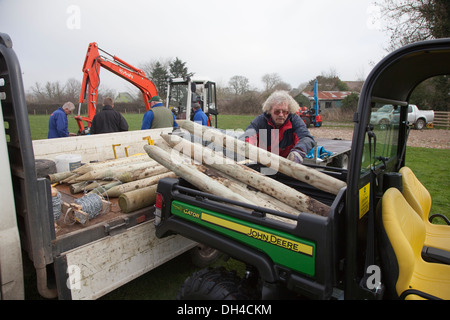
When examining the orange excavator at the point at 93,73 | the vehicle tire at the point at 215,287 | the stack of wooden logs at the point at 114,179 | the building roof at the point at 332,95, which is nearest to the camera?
the vehicle tire at the point at 215,287

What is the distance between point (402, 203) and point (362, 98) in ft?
3.06

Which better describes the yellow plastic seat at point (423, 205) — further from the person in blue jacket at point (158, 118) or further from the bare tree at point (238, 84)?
the bare tree at point (238, 84)

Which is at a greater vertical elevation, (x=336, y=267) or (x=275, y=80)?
(x=275, y=80)

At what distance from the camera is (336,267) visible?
5.38 feet

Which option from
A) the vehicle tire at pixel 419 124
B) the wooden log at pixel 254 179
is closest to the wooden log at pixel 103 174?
the wooden log at pixel 254 179

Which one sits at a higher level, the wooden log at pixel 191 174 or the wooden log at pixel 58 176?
the wooden log at pixel 191 174

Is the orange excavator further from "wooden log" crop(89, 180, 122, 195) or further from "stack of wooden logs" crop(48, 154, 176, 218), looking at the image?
"wooden log" crop(89, 180, 122, 195)

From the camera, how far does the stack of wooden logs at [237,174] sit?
7.36 feet

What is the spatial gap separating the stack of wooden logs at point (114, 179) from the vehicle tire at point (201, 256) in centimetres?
92

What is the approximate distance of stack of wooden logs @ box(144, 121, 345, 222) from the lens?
7.36 feet

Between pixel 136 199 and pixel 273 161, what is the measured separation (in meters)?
1.27
